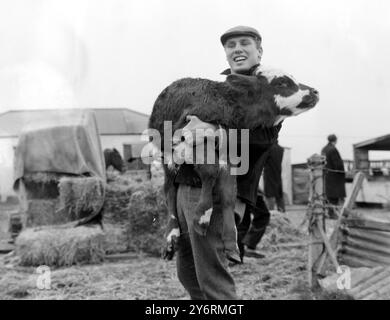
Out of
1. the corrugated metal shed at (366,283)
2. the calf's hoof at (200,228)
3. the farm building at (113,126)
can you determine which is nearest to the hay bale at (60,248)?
the corrugated metal shed at (366,283)

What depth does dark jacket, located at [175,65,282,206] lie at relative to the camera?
2240 millimetres

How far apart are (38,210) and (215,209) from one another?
5.34 meters

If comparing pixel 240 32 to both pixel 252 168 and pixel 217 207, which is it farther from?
pixel 217 207

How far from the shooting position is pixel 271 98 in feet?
7.42

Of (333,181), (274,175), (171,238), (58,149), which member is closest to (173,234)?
(171,238)

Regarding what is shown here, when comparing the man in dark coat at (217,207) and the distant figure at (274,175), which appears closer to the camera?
the man in dark coat at (217,207)

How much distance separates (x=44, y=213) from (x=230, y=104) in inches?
211

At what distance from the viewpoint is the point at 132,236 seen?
6.70 m

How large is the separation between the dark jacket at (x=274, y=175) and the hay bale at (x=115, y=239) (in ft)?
7.59

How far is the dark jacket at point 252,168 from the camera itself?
7.35 ft

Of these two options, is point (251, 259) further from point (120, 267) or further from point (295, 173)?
point (295, 173)

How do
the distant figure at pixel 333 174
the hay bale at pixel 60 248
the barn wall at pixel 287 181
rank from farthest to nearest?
the barn wall at pixel 287 181, the distant figure at pixel 333 174, the hay bale at pixel 60 248

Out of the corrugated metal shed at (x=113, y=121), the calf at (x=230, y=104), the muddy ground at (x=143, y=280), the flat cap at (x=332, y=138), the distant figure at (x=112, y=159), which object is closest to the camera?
the calf at (x=230, y=104)

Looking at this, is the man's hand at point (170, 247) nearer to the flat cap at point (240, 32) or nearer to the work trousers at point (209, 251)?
the work trousers at point (209, 251)
